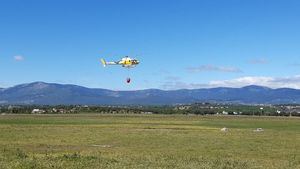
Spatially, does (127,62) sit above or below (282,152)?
above

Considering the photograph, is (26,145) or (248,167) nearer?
(248,167)

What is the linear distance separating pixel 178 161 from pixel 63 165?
9041 mm

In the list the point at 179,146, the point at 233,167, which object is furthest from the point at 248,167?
the point at 179,146

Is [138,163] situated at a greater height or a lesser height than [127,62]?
lesser

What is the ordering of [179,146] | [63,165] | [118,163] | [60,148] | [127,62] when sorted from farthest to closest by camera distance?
[179,146]
[60,148]
[127,62]
[118,163]
[63,165]

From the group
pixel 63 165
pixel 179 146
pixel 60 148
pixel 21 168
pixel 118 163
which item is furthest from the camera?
pixel 179 146

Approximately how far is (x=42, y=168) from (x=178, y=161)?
10.9 metres

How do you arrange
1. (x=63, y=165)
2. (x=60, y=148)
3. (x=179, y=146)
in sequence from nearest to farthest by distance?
(x=63, y=165)
(x=60, y=148)
(x=179, y=146)

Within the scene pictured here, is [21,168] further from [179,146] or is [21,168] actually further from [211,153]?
[179,146]

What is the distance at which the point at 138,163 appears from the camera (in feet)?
126

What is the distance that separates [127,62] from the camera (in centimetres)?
5006

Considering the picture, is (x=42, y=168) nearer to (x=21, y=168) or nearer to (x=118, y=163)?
(x=21, y=168)

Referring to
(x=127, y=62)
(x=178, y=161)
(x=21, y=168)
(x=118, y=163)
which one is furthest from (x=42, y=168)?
(x=127, y=62)

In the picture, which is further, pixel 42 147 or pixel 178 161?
pixel 42 147
